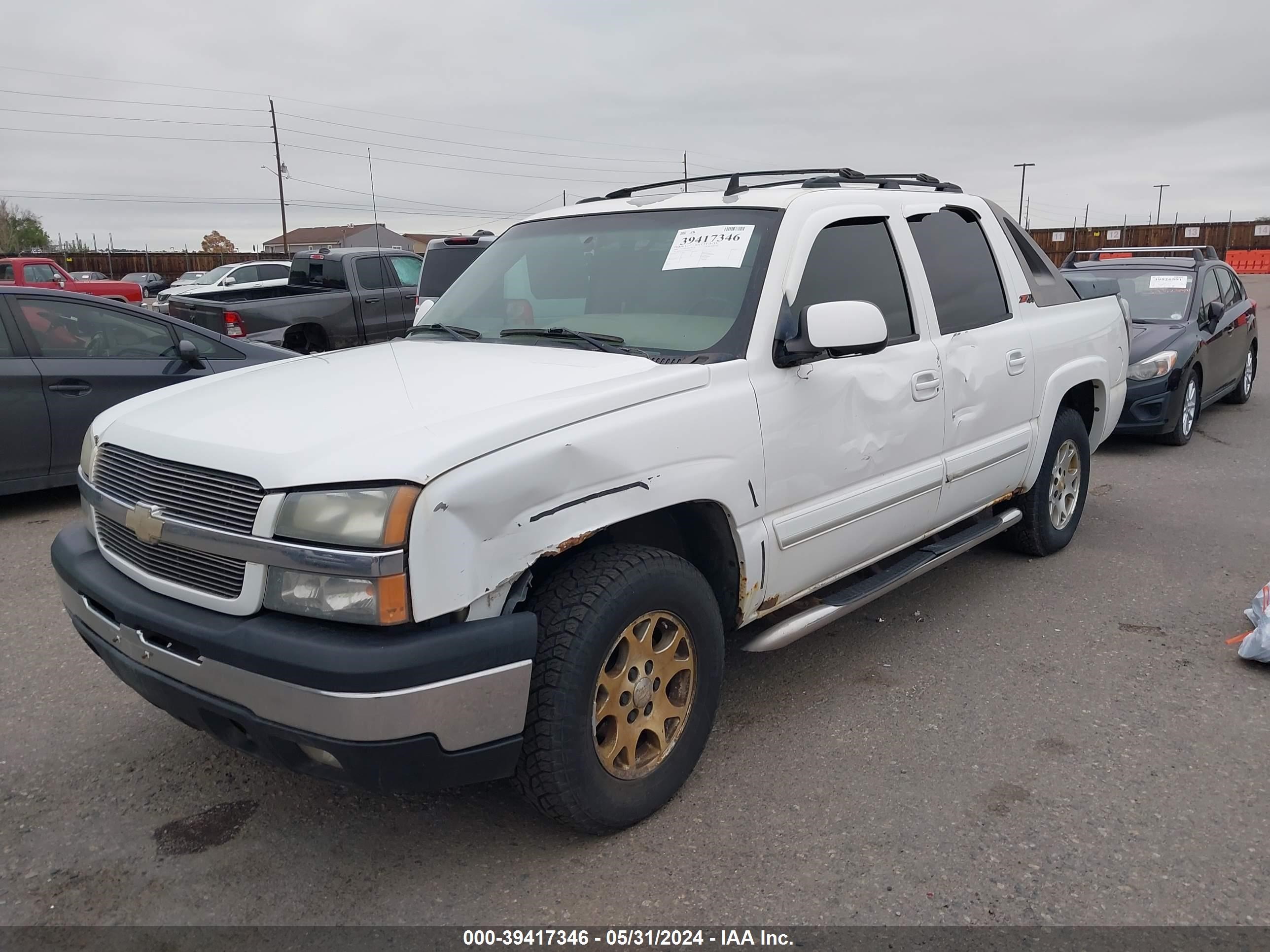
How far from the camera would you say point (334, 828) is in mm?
2996

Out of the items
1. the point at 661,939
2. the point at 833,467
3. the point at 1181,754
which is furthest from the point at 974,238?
the point at 661,939

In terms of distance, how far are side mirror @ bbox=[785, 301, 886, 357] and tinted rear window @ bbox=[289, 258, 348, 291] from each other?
1046 centimetres

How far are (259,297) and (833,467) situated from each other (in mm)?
11040

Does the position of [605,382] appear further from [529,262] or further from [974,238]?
[974,238]

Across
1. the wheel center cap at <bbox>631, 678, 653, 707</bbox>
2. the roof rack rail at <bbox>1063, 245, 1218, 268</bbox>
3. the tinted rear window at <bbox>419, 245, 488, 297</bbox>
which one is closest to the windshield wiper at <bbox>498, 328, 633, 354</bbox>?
the wheel center cap at <bbox>631, 678, 653, 707</bbox>

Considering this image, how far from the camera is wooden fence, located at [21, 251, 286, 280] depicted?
154 feet

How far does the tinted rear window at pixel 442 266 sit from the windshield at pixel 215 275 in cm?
1832

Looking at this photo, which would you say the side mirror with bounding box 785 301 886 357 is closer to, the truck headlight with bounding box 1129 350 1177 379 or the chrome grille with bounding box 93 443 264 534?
the chrome grille with bounding box 93 443 264 534

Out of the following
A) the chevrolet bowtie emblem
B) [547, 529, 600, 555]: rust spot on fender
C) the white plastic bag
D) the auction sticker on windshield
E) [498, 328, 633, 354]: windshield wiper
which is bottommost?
the white plastic bag

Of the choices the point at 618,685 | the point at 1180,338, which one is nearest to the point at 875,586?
the point at 618,685

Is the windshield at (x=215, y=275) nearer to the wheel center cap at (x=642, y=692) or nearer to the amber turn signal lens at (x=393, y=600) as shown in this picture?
the wheel center cap at (x=642, y=692)

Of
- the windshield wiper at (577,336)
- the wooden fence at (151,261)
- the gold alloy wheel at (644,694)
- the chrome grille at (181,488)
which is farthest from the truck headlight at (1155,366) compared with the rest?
the wooden fence at (151,261)

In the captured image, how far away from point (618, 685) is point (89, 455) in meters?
1.83

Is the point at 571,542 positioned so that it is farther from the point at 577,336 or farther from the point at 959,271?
the point at 959,271
